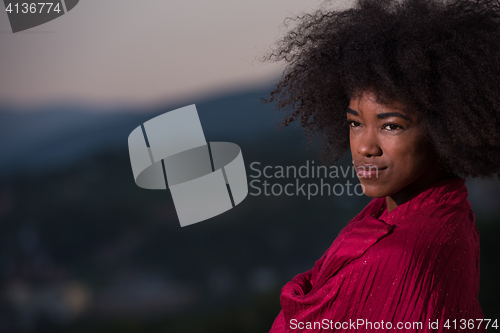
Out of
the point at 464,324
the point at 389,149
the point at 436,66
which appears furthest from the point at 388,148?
the point at 464,324

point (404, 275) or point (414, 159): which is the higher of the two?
point (414, 159)

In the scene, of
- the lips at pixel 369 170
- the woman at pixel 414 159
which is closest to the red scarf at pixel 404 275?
the woman at pixel 414 159

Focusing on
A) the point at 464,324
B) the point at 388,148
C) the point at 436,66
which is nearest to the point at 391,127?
the point at 388,148

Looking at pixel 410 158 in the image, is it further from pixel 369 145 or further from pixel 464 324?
pixel 464 324

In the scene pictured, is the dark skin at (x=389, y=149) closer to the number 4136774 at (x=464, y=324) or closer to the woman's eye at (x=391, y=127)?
the woman's eye at (x=391, y=127)

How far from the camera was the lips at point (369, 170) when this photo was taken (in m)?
1.58

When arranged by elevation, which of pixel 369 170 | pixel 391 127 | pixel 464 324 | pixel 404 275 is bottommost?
pixel 464 324

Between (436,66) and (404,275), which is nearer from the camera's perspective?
(404,275)

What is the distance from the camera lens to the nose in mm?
1549

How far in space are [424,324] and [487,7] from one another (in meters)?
1.00

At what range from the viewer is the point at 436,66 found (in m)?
1.55

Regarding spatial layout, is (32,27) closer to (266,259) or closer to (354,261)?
(266,259)

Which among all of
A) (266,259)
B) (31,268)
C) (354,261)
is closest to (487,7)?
(354,261)

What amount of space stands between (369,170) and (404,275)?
1.13 feet
